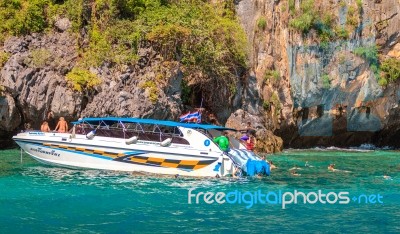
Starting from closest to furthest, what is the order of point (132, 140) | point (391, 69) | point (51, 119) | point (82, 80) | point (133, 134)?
point (132, 140)
point (133, 134)
point (82, 80)
point (51, 119)
point (391, 69)

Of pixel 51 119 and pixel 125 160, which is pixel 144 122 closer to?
pixel 125 160

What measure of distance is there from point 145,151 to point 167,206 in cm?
511

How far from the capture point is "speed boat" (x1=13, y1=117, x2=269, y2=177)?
1545cm

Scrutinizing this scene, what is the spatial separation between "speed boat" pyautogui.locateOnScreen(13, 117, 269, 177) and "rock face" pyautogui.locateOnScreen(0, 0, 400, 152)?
536 centimetres

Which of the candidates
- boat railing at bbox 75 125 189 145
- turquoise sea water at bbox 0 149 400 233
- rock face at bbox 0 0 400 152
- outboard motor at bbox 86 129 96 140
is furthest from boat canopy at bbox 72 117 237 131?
rock face at bbox 0 0 400 152

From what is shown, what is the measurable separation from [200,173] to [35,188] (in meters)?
5.19

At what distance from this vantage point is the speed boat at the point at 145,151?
15.4 m

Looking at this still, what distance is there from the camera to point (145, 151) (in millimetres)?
15789

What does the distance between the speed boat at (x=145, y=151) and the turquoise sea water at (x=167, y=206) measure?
66 cm

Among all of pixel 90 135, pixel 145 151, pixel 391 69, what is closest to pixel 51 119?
pixel 90 135

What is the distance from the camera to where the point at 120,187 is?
13.1 m

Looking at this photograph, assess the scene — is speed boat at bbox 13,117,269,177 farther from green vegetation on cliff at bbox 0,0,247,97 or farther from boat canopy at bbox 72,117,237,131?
green vegetation on cliff at bbox 0,0,247,97

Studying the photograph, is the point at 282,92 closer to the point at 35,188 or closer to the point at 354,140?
the point at 354,140

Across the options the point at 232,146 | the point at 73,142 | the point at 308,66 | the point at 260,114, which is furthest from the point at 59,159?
the point at 308,66
